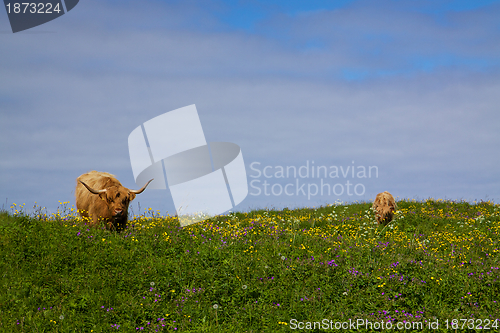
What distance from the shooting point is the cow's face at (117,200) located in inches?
482

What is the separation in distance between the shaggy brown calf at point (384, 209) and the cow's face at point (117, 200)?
13114 millimetres

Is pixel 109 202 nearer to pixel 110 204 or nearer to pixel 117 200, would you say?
pixel 110 204

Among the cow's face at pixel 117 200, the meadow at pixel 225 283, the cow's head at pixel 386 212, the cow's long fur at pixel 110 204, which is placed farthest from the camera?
the cow's head at pixel 386 212

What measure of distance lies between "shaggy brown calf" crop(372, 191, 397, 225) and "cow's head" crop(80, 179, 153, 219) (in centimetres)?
1308

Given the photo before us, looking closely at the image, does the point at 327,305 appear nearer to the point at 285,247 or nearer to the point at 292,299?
the point at 292,299

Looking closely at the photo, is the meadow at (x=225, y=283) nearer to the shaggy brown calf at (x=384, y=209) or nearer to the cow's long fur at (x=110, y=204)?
the cow's long fur at (x=110, y=204)

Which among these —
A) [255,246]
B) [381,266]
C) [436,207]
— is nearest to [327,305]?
[381,266]

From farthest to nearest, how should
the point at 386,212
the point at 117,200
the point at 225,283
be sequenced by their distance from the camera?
the point at 386,212 < the point at 117,200 < the point at 225,283

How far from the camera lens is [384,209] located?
19594 mm

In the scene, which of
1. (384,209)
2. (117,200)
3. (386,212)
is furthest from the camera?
(384,209)

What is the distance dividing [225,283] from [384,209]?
13385mm

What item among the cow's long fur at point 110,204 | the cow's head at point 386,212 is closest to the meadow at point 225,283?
the cow's long fur at point 110,204

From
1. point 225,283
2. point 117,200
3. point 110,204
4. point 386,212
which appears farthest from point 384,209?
point 110,204

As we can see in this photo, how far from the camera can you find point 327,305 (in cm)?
810
